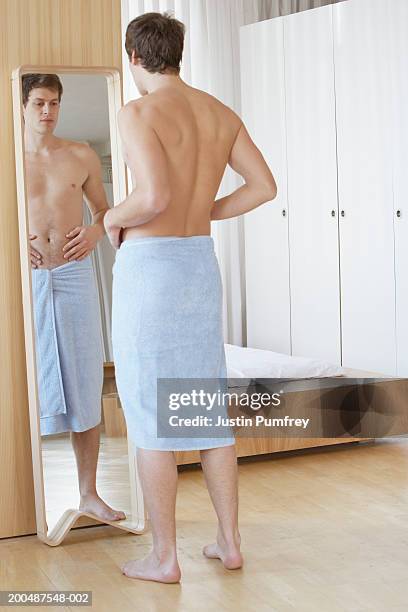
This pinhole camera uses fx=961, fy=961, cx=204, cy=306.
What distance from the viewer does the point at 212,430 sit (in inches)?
105

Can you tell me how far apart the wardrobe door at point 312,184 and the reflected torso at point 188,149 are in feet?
9.58

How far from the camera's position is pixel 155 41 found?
8.37 feet

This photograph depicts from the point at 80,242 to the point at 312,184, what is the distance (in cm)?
288

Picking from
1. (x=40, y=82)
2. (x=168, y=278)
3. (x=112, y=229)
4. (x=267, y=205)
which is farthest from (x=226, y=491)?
(x=267, y=205)

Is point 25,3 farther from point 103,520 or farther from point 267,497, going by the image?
point 267,497

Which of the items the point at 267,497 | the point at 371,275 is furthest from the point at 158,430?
the point at 371,275

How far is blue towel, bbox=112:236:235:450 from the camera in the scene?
258 cm

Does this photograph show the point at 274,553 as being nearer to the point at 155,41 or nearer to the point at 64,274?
the point at 64,274

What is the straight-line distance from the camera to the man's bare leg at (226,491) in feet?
8.77

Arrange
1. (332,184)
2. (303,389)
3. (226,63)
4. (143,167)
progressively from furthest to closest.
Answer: (226,63)
(332,184)
(303,389)
(143,167)

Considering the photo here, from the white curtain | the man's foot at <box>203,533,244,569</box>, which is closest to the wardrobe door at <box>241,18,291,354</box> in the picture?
the white curtain

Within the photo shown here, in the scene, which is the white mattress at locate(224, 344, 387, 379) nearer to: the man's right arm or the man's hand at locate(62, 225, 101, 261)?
the man's hand at locate(62, 225, 101, 261)

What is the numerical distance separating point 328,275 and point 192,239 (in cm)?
303

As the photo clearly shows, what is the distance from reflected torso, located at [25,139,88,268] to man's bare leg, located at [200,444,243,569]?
79 centimetres
